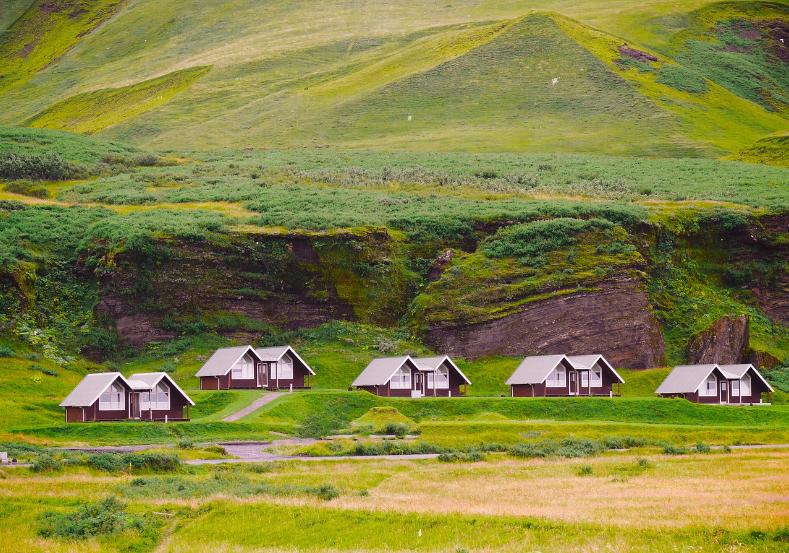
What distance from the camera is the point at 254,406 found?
211 ft

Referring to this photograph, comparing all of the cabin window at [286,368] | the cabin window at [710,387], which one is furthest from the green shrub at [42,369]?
the cabin window at [710,387]

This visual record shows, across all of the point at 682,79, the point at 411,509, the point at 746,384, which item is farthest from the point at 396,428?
the point at 682,79

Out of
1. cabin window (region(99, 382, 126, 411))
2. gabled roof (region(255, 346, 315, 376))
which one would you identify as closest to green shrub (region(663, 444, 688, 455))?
gabled roof (region(255, 346, 315, 376))

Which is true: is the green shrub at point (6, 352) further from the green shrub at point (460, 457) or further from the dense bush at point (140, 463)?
the green shrub at point (460, 457)

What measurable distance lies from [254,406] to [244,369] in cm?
757

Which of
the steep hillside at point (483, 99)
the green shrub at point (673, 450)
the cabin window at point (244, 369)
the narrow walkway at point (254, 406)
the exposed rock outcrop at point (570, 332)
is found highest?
the steep hillside at point (483, 99)

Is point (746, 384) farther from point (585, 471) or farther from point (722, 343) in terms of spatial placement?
point (585, 471)

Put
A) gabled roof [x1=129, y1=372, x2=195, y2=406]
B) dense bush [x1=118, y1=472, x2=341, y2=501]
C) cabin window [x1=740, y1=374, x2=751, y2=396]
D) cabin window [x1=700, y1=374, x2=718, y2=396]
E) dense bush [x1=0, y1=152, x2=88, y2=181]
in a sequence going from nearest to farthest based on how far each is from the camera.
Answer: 1. dense bush [x1=118, y1=472, x2=341, y2=501]
2. gabled roof [x1=129, y1=372, x2=195, y2=406]
3. cabin window [x1=700, y1=374, x2=718, y2=396]
4. cabin window [x1=740, y1=374, x2=751, y2=396]
5. dense bush [x1=0, y1=152, x2=88, y2=181]

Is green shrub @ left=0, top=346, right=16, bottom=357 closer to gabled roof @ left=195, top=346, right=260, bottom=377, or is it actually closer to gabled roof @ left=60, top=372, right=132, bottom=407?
gabled roof @ left=60, top=372, right=132, bottom=407

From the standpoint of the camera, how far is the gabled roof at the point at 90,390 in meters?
57.8

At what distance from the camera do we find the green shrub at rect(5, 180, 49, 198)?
10638cm

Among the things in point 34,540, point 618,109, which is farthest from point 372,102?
point 34,540

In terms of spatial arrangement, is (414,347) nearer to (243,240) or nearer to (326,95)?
(243,240)

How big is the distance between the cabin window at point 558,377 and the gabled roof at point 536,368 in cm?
54
